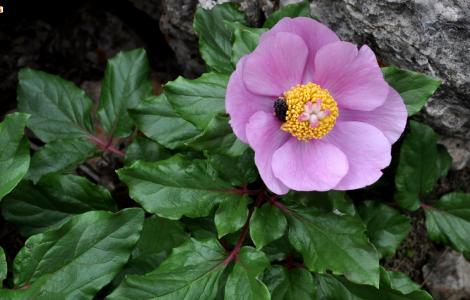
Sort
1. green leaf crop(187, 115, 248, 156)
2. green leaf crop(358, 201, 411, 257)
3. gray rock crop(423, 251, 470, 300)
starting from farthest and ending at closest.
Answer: gray rock crop(423, 251, 470, 300) → green leaf crop(358, 201, 411, 257) → green leaf crop(187, 115, 248, 156)

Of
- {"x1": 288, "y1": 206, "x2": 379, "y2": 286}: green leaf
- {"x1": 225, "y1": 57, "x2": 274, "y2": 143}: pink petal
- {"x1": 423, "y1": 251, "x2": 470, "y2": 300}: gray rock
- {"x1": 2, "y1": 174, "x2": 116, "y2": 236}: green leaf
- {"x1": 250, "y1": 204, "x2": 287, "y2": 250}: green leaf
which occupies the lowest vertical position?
{"x1": 423, "y1": 251, "x2": 470, "y2": 300}: gray rock

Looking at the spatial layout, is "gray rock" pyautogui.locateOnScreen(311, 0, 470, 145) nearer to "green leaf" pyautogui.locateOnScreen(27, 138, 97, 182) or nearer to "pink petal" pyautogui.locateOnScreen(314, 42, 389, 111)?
"pink petal" pyautogui.locateOnScreen(314, 42, 389, 111)

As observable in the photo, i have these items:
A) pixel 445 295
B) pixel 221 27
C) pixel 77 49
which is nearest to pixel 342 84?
pixel 221 27

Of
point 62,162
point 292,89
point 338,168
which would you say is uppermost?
point 292,89

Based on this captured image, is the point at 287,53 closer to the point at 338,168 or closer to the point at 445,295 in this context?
the point at 338,168

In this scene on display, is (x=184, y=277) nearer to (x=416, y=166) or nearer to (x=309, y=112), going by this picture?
(x=309, y=112)

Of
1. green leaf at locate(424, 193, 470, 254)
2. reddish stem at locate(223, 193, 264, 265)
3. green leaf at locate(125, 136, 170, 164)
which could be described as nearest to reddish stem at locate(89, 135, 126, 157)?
green leaf at locate(125, 136, 170, 164)

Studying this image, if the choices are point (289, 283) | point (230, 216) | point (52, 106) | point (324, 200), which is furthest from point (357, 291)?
point (52, 106)
